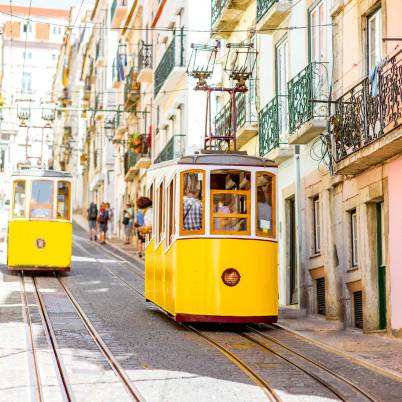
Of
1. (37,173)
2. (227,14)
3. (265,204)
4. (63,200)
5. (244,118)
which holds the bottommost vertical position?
(265,204)

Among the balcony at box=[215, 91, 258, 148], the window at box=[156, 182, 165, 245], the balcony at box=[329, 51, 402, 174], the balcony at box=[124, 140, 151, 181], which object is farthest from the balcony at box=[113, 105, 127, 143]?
the balcony at box=[329, 51, 402, 174]

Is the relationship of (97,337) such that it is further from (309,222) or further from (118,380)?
(309,222)

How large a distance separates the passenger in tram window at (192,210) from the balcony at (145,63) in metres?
25.6

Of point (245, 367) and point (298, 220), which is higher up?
point (298, 220)

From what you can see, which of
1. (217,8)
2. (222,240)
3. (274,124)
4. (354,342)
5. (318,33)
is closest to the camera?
(354,342)

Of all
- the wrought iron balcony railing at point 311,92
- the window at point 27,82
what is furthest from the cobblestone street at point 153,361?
the window at point 27,82

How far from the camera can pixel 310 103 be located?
17.7 meters

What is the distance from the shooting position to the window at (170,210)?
49.1 feet

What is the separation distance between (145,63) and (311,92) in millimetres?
23086

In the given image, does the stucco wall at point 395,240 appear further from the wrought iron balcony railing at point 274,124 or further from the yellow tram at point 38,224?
the yellow tram at point 38,224

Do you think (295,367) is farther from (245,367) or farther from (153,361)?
(153,361)

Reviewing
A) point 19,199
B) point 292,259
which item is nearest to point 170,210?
point 292,259

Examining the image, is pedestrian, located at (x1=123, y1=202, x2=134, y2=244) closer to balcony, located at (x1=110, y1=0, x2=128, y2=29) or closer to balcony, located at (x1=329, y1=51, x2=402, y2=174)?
balcony, located at (x1=110, y1=0, x2=128, y2=29)

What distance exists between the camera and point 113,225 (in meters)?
50.2
